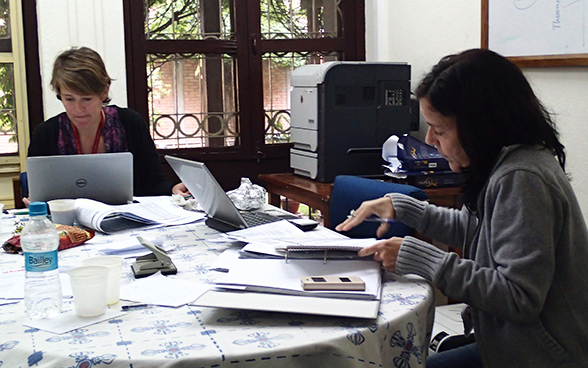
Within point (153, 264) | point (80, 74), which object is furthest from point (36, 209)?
point (80, 74)

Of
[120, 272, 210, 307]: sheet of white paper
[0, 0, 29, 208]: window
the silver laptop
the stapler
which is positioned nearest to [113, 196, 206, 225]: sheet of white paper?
the silver laptop

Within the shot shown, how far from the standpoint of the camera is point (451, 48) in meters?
3.06

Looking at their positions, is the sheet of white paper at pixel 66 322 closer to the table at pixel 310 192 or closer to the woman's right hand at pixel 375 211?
the woman's right hand at pixel 375 211

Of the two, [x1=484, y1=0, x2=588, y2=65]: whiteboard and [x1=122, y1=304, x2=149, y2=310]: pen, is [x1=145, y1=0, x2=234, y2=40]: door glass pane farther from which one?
[x1=122, y1=304, x2=149, y2=310]: pen

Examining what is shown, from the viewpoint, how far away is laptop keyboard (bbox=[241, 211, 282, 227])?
5.98ft

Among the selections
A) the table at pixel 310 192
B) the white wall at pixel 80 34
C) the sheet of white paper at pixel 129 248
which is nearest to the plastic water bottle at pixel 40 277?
the sheet of white paper at pixel 129 248

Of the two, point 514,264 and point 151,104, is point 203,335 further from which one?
point 151,104

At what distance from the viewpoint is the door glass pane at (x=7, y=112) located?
10.6ft

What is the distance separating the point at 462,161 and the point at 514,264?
0.26 meters

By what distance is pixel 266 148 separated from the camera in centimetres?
357

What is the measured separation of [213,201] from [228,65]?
1863 mm

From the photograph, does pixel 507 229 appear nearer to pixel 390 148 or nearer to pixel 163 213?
pixel 163 213

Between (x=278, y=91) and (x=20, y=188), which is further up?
(x=278, y=91)

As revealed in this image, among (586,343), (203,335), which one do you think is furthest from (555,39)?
(203,335)
